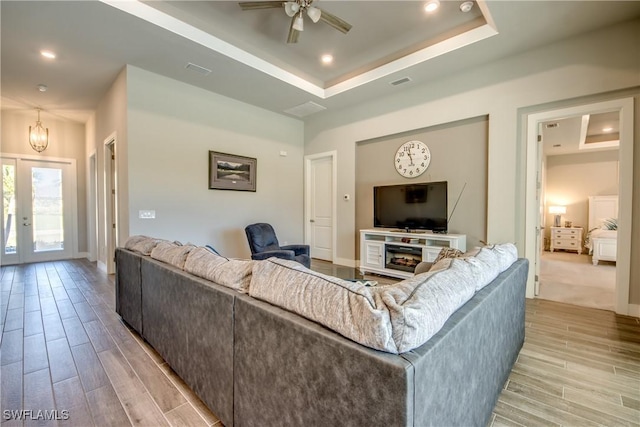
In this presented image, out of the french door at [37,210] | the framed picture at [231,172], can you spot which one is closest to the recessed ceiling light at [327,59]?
the framed picture at [231,172]

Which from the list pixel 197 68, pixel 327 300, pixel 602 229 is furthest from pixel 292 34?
pixel 602 229

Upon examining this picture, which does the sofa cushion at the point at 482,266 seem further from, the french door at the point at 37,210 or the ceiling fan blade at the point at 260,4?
the french door at the point at 37,210

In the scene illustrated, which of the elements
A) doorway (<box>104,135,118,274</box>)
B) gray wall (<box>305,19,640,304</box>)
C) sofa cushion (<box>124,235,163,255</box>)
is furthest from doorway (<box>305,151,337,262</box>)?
sofa cushion (<box>124,235,163,255</box>)

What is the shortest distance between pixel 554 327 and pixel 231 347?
3.00 meters

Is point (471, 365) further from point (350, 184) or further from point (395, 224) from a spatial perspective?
point (350, 184)

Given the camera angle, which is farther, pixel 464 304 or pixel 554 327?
pixel 554 327

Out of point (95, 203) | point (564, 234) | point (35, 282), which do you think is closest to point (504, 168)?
point (564, 234)

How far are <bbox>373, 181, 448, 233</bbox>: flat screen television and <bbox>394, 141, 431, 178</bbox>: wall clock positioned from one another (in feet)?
1.06

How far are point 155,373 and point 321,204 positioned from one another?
440 cm

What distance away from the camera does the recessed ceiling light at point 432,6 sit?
2976 mm

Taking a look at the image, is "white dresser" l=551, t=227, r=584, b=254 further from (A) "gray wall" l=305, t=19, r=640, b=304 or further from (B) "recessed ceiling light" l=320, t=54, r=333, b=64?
(B) "recessed ceiling light" l=320, t=54, r=333, b=64

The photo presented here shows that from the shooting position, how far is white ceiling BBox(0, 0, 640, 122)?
2828 millimetres

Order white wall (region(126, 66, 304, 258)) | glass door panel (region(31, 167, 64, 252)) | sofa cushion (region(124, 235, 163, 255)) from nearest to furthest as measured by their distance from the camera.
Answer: sofa cushion (region(124, 235, 163, 255))
white wall (region(126, 66, 304, 258))
glass door panel (region(31, 167, 64, 252))

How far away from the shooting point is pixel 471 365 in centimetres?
114
